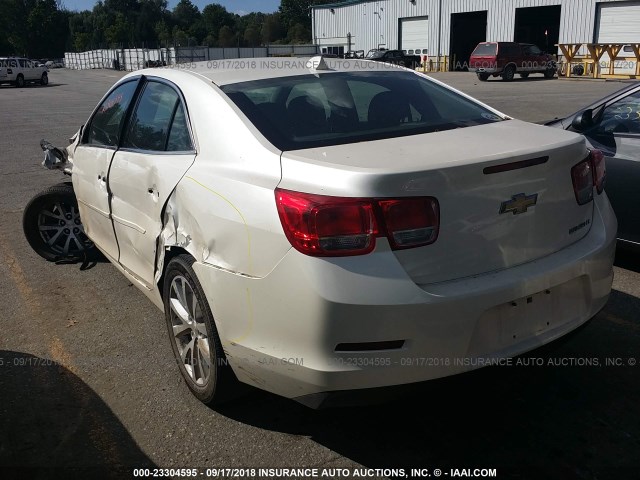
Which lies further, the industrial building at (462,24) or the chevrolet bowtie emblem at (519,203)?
the industrial building at (462,24)

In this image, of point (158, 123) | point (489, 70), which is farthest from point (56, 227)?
point (489, 70)

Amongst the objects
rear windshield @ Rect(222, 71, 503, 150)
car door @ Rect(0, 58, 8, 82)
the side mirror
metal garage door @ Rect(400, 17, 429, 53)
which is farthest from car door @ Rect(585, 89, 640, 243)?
metal garage door @ Rect(400, 17, 429, 53)

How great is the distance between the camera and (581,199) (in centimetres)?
288

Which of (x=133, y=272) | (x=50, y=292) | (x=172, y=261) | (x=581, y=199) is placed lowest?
(x=50, y=292)

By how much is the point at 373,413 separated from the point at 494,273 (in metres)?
1.01

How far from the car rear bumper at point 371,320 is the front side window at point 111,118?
5.86 ft

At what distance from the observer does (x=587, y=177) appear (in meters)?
2.94

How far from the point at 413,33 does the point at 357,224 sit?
5034 centimetres

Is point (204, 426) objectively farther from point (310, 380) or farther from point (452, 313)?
point (452, 313)

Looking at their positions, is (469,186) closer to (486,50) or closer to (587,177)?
(587,177)

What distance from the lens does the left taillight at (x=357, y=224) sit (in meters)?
2.33

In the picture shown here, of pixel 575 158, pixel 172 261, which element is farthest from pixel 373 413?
pixel 575 158

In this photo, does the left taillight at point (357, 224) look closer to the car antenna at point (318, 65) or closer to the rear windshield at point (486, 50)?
the car antenna at point (318, 65)

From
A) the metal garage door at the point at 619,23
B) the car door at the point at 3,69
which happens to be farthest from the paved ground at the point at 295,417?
the car door at the point at 3,69
